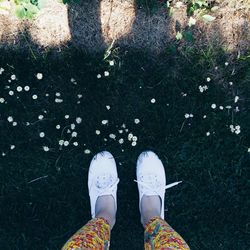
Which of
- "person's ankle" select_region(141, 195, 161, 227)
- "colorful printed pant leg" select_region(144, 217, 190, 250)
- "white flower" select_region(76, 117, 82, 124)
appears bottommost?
"person's ankle" select_region(141, 195, 161, 227)

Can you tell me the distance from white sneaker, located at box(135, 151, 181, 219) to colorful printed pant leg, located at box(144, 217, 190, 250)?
28 cm

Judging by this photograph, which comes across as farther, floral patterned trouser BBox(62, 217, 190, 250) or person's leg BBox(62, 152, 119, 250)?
person's leg BBox(62, 152, 119, 250)

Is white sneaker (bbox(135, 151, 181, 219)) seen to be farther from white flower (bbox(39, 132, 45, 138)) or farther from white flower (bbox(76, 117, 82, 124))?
white flower (bbox(39, 132, 45, 138))

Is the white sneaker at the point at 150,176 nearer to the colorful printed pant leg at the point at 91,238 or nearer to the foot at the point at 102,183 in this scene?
the foot at the point at 102,183

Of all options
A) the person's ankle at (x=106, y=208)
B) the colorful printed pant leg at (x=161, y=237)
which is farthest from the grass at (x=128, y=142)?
the colorful printed pant leg at (x=161, y=237)

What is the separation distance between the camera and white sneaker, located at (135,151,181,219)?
2836 mm

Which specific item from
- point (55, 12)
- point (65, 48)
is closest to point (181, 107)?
point (65, 48)

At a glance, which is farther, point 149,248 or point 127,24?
point 127,24

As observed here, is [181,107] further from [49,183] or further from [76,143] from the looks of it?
[49,183]

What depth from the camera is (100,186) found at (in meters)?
2.83

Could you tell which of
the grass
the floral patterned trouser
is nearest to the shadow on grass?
the grass

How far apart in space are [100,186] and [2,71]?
1.01m

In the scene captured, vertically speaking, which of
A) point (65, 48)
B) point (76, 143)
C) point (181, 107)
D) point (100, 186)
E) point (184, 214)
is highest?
point (65, 48)

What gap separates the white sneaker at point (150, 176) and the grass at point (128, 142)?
5 centimetres
